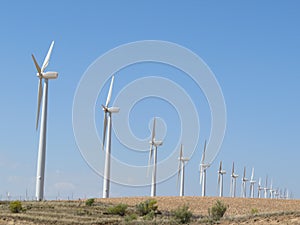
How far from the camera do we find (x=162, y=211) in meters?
69.9

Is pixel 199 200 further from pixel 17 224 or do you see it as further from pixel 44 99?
pixel 17 224

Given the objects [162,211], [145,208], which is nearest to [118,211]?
[145,208]

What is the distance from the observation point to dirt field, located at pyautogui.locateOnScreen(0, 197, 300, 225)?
45781 mm

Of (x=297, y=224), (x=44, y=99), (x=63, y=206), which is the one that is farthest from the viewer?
(x=44, y=99)

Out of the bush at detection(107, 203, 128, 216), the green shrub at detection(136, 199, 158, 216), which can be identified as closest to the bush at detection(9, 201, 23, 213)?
the bush at detection(107, 203, 128, 216)

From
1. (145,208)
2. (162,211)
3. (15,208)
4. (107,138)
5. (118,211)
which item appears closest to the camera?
(15,208)

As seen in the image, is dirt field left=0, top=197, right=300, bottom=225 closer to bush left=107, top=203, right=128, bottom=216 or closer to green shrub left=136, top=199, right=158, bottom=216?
bush left=107, top=203, right=128, bottom=216

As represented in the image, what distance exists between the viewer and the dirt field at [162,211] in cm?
4578

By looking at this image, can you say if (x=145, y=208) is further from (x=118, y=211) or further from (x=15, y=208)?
(x=15, y=208)

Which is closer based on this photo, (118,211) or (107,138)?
(118,211)

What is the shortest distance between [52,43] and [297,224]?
49.3 metres

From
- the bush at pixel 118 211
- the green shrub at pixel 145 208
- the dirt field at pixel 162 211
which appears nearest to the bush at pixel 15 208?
the dirt field at pixel 162 211

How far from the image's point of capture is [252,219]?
45094 millimetres

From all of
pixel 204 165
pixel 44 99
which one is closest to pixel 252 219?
pixel 44 99
